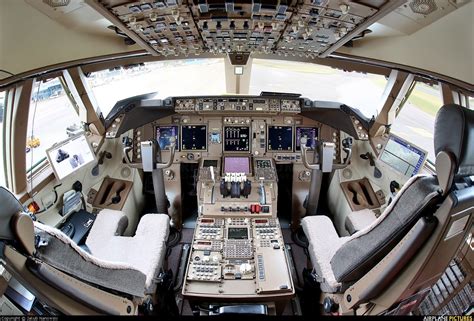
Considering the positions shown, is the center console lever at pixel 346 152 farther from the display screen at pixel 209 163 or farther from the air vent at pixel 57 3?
the air vent at pixel 57 3

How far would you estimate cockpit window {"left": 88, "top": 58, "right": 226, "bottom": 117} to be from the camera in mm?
3514

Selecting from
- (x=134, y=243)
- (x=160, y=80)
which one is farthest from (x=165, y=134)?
(x=160, y=80)

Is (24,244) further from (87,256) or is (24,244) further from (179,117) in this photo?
(179,117)

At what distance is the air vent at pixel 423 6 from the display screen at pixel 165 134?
2555 mm

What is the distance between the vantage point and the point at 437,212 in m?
1.21

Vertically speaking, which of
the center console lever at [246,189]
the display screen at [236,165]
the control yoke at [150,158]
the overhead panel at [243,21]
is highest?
the overhead panel at [243,21]

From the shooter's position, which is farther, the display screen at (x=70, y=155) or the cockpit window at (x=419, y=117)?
the cockpit window at (x=419, y=117)

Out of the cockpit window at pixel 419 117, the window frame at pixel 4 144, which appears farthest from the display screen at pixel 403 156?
the window frame at pixel 4 144

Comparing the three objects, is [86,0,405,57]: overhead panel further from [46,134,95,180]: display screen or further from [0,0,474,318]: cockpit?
[46,134,95,180]: display screen

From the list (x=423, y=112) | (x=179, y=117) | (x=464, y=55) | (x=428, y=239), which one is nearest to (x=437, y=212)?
(x=428, y=239)

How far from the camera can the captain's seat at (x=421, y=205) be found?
1104mm

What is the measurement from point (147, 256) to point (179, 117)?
5.69 ft

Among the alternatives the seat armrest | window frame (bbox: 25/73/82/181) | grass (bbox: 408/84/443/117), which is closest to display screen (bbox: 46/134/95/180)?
window frame (bbox: 25/73/82/181)

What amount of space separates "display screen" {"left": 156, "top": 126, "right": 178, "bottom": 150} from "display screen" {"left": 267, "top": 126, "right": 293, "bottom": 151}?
1.09 m
